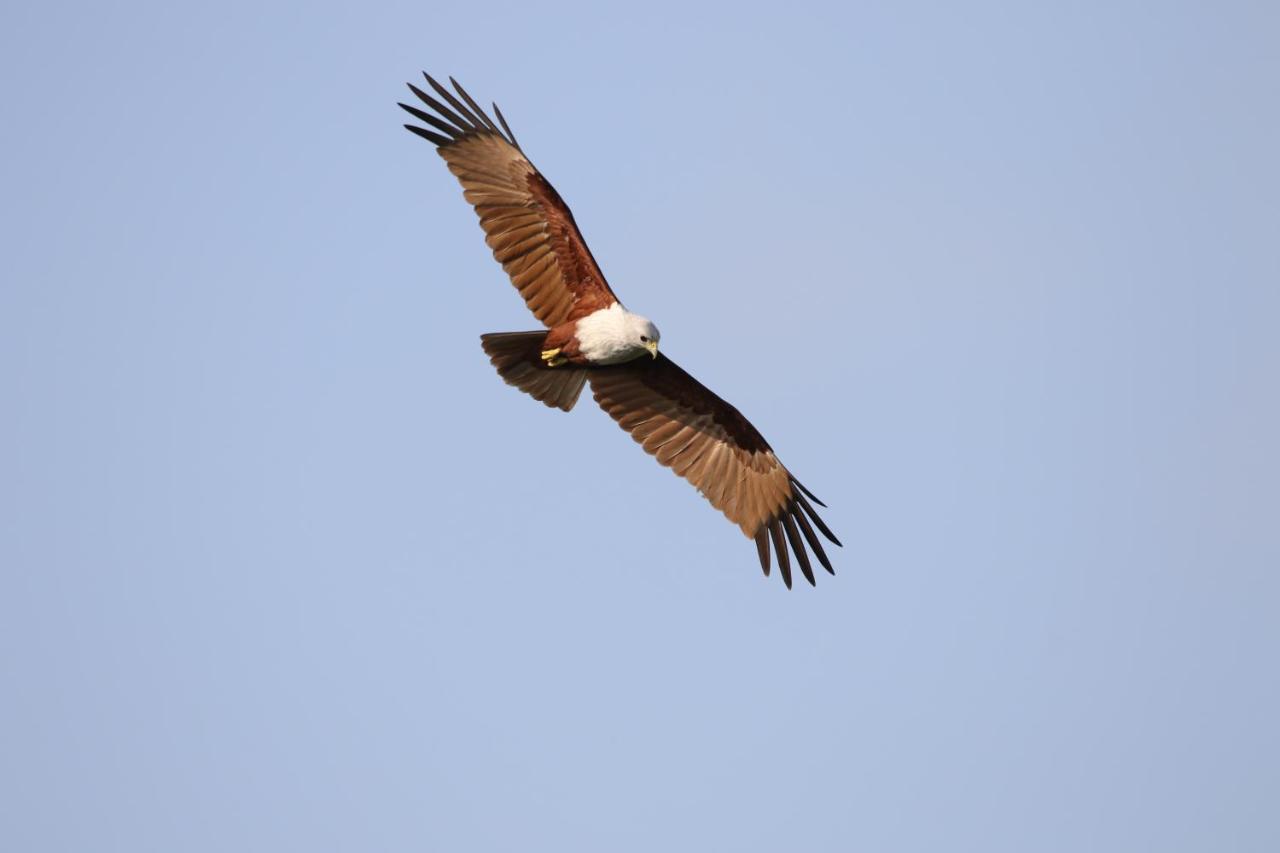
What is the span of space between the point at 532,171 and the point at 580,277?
3.23 feet

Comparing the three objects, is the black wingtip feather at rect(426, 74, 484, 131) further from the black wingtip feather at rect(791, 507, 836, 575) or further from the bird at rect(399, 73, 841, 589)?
the black wingtip feather at rect(791, 507, 836, 575)

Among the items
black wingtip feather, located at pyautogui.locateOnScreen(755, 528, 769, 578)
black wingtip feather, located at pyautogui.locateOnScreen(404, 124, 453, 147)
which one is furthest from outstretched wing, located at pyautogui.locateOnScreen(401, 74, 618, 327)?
black wingtip feather, located at pyautogui.locateOnScreen(755, 528, 769, 578)

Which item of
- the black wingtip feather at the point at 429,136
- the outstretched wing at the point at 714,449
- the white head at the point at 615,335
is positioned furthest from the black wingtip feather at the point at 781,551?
the black wingtip feather at the point at 429,136

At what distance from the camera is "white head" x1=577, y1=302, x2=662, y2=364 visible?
42.1 ft

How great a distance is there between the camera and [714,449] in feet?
46.4

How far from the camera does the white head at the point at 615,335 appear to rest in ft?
42.1

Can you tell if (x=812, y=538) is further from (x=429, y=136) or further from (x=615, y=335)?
(x=429, y=136)

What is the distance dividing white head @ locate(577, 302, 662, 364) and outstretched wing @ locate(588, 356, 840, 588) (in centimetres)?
69

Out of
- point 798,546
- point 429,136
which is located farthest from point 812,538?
point 429,136

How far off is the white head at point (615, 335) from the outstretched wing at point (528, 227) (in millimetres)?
147

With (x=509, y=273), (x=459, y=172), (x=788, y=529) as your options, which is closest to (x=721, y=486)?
(x=788, y=529)

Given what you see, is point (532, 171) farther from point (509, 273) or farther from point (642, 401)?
point (642, 401)

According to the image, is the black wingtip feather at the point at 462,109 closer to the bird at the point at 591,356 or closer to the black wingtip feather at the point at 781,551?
the bird at the point at 591,356

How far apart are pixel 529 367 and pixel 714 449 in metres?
2.03
